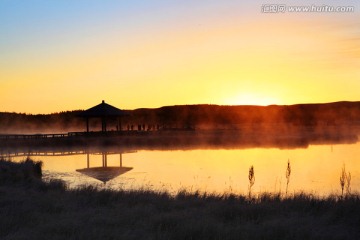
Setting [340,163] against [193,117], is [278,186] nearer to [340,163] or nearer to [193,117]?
[340,163]

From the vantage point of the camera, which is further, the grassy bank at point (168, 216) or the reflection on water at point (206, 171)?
the reflection on water at point (206, 171)

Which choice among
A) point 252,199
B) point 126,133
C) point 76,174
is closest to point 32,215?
point 252,199

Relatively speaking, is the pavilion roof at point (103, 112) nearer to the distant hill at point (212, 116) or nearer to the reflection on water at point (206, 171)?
the reflection on water at point (206, 171)

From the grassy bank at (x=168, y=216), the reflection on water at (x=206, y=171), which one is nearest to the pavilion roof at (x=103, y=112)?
the reflection on water at (x=206, y=171)

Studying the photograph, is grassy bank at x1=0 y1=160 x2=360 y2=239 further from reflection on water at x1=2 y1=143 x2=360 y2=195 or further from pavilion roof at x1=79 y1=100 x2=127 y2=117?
pavilion roof at x1=79 y1=100 x2=127 y2=117

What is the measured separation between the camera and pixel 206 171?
17953 millimetres

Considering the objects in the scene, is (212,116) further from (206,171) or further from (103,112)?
(206,171)

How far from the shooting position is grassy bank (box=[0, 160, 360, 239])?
7.14 meters

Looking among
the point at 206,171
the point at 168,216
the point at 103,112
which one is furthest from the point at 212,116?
the point at 168,216

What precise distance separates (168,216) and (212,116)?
73.0 meters

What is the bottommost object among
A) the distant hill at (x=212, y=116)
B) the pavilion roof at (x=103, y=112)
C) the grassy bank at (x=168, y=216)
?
the grassy bank at (x=168, y=216)

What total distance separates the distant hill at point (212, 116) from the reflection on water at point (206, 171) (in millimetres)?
41821

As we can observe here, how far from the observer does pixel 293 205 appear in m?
9.25

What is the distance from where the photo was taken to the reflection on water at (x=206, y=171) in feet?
46.1
